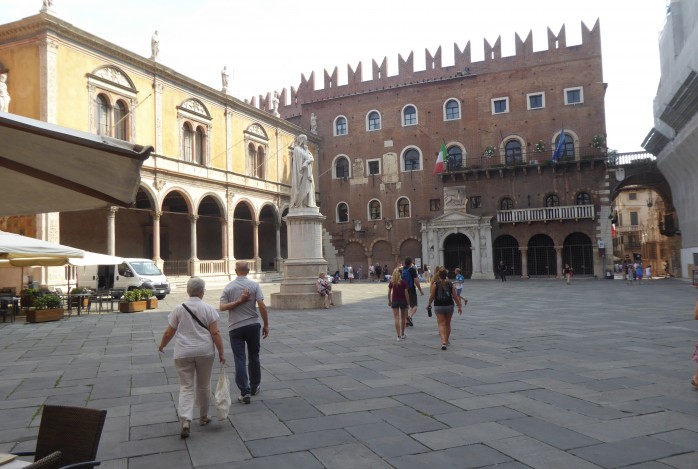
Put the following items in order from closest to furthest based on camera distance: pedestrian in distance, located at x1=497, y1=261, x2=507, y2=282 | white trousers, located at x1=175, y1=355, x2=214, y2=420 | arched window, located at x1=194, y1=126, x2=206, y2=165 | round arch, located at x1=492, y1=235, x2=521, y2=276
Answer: white trousers, located at x1=175, y1=355, x2=214, y2=420 → arched window, located at x1=194, y1=126, x2=206, y2=165 → pedestrian in distance, located at x1=497, y1=261, x2=507, y2=282 → round arch, located at x1=492, y1=235, x2=521, y2=276

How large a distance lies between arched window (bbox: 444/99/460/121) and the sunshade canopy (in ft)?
108

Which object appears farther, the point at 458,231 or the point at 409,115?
the point at 409,115

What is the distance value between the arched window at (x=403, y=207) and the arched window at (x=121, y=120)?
720 inches

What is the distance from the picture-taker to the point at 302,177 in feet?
49.3

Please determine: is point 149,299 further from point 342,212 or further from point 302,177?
point 342,212

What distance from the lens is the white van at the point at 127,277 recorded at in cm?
2008

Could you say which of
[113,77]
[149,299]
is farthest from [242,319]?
[113,77]

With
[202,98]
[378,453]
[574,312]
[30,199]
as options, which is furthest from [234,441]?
[202,98]

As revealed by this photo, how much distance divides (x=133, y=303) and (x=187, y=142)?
42.6 feet

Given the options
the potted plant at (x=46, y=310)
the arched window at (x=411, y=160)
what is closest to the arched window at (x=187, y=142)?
the potted plant at (x=46, y=310)

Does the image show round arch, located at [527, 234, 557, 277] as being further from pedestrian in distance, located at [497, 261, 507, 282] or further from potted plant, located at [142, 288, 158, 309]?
potted plant, located at [142, 288, 158, 309]

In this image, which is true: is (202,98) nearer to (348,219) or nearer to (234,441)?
(348,219)

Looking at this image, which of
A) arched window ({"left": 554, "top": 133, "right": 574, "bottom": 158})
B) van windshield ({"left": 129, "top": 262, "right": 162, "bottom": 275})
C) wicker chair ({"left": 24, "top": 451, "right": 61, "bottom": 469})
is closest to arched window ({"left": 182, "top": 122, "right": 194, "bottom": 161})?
van windshield ({"left": 129, "top": 262, "right": 162, "bottom": 275})

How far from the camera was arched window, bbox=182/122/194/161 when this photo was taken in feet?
87.5
